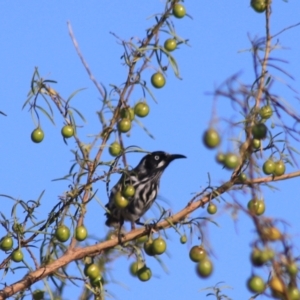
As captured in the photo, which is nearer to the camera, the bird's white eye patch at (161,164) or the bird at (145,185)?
the bird at (145,185)

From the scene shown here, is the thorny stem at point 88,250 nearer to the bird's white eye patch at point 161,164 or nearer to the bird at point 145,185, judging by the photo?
the bird at point 145,185

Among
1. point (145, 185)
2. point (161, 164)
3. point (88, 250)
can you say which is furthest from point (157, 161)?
point (88, 250)

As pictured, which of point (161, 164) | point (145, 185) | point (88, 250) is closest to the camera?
point (88, 250)

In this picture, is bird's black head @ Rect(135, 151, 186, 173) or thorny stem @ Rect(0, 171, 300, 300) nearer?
Answer: thorny stem @ Rect(0, 171, 300, 300)

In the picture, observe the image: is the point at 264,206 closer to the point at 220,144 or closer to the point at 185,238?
the point at 185,238

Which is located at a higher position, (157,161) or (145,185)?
(157,161)

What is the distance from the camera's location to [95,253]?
4.10 m

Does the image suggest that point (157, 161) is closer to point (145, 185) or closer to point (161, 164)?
point (161, 164)

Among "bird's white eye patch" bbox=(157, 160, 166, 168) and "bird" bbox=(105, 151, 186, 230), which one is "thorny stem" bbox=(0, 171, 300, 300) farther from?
"bird's white eye patch" bbox=(157, 160, 166, 168)

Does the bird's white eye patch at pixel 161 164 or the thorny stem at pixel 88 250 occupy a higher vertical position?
the bird's white eye patch at pixel 161 164

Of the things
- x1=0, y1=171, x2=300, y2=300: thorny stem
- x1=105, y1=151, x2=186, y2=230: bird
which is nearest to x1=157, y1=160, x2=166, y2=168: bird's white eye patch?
x1=105, y1=151, x2=186, y2=230: bird

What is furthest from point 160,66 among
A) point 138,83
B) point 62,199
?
point 62,199

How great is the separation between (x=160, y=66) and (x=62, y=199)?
884mm

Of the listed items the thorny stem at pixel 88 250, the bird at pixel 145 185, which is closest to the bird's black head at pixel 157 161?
the bird at pixel 145 185
